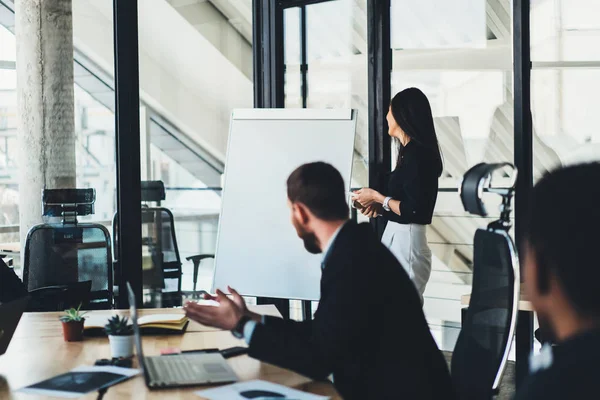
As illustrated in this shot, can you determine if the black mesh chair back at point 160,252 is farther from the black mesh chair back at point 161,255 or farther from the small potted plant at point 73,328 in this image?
the small potted plant at point 73,328

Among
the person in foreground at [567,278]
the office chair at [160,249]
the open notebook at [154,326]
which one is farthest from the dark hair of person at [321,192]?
the office chair at [160,249]

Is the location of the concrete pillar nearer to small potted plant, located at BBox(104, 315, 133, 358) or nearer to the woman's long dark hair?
the woman's long dark hair

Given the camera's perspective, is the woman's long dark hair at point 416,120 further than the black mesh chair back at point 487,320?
Yes

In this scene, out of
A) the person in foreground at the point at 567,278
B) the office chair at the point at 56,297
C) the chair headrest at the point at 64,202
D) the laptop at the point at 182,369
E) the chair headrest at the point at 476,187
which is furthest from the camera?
the chair headrest at the point at 64,202

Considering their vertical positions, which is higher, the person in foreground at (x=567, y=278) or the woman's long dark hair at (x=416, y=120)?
the woman's long dark hair at (x=416, y=120)

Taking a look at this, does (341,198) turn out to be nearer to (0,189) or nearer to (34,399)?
(34,399)

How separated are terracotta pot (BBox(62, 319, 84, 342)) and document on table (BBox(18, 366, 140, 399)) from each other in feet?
1.29

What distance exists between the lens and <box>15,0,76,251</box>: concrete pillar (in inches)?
161

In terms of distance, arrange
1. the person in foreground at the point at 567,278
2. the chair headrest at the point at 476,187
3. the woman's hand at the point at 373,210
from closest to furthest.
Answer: the person in foreground at the point at 567,278 → the chair headrest at the point at 476,187 → the woman's hand at the point at 373,210

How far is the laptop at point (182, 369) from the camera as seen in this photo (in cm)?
188

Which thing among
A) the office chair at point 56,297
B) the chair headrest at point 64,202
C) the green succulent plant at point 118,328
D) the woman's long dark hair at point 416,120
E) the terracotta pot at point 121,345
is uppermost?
the woman's long dark hair at point 416,120

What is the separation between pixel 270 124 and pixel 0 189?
5.07ft

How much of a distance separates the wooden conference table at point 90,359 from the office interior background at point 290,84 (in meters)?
1.58

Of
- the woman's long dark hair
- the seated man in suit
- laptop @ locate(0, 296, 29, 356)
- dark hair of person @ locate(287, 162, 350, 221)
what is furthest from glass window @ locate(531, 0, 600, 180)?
laptop @ locate(0, 296, 29, 356)
